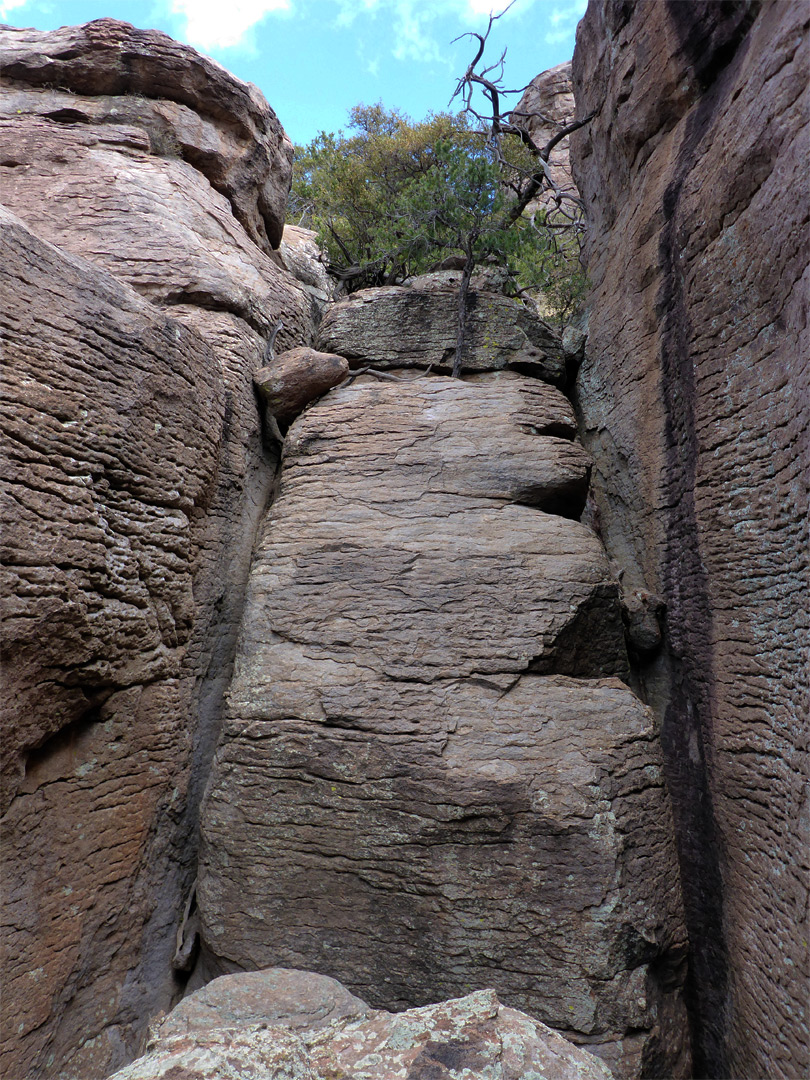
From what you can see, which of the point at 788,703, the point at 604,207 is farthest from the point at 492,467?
Result: the point at 604,207

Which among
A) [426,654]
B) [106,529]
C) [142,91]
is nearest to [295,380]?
[106,529]

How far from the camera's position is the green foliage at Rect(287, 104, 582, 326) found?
268 inches

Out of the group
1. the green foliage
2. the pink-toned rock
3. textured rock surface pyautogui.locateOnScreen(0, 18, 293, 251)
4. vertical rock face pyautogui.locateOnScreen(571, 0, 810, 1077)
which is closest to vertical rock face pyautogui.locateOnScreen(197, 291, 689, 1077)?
vertical rock face pyautogui.locateOnScreen(571, 0, 810, 1077)

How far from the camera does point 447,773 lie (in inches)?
153

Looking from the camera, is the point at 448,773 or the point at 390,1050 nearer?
the point at 390,1050

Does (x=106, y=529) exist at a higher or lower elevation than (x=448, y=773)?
higher

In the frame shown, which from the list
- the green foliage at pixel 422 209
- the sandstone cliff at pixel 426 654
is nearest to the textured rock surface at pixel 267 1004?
the sandstone cliff at pixel 426 654

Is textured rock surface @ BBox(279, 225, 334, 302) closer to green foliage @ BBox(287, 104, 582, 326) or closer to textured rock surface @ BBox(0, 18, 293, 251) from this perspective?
green foliage @ BBox(287, 104, 582, 326)

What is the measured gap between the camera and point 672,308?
4.82 meters

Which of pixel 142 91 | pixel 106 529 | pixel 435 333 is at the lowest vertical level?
pixel 106 529

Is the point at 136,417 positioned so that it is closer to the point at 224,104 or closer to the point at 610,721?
the point at 610,721

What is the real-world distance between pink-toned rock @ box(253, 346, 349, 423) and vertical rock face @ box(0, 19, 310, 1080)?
0.22 m

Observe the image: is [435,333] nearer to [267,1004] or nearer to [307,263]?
[307,263]

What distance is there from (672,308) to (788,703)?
304 centimetres
